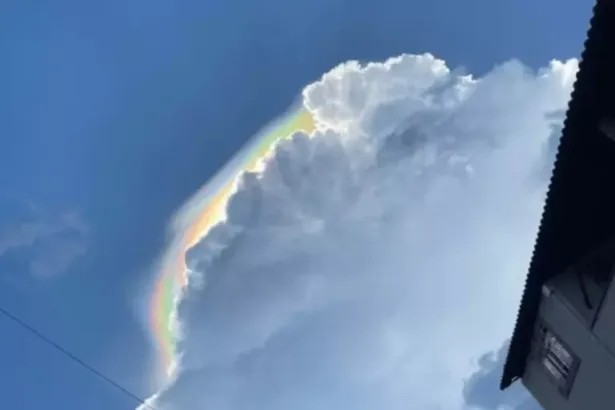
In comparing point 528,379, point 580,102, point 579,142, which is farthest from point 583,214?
point 528,379

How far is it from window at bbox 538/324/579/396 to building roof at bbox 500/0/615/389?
1.05 meters

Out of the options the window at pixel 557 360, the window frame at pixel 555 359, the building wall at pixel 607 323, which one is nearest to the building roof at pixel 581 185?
the window frame at pixel 555 359

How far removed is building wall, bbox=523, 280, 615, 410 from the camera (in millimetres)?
21594

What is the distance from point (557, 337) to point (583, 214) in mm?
3934

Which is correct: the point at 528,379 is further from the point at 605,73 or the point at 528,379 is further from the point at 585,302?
the point at 605,73

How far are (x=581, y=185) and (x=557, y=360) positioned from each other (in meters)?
5.73

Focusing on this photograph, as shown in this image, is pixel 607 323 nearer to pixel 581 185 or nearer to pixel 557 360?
pixel 557 360

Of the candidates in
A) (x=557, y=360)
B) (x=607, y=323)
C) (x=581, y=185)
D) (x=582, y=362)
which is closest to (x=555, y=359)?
(x=557, y=360)

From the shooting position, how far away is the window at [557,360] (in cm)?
2345

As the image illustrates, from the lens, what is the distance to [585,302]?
22766 mm

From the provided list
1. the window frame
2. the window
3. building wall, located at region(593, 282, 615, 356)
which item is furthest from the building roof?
building wall, located at region(593, 282, 615, 356)

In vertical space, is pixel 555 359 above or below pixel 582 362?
above

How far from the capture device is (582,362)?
22672mm

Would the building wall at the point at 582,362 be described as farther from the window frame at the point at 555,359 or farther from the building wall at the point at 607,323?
the window frame at the point at 555,359
